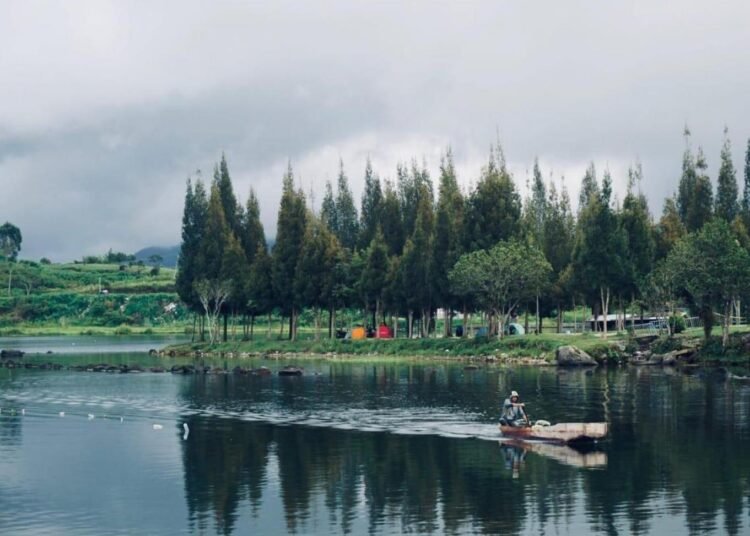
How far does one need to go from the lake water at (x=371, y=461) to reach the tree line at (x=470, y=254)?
22190 mm

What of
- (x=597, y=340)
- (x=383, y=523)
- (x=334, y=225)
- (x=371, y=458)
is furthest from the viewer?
(x=334, y=225)

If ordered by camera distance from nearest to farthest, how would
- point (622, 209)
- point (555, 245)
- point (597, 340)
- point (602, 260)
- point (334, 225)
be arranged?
1. point (597, 340)
2. point (602, 260)
3. point (622, 209)
4. point (555, 245)
5. point (334, 225)

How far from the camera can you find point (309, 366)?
105 meters

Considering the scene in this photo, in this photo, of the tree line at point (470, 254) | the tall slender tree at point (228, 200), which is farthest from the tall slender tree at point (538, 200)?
the tall slender tree at point (228, 200)

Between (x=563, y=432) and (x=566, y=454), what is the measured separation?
6.03 feet

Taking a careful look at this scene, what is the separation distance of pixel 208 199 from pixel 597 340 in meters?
57.0

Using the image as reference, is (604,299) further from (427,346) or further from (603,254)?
(427,346)

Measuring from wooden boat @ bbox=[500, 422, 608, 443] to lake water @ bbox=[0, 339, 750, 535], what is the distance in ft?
2.12

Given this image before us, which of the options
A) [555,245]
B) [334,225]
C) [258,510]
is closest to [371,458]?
[258,510]

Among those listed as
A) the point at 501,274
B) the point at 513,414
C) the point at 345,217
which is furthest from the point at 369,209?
the point at 513,414

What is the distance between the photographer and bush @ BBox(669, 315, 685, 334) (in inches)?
3984

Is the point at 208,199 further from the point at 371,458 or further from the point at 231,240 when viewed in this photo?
the point at 371,458

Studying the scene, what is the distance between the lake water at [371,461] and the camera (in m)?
36.7

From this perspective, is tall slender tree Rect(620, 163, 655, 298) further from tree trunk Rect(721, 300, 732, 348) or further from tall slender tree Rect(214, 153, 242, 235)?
tall slender tree Rect(214, 153, 242, 235)
